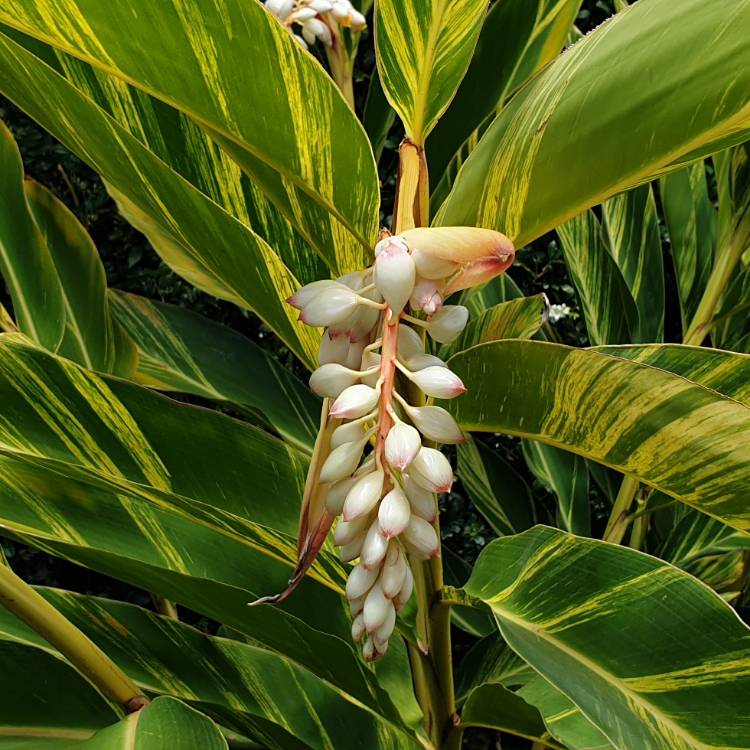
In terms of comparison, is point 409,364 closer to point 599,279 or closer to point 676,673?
point 676,673

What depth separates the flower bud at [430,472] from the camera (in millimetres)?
346

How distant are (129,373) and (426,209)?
1.71 feet

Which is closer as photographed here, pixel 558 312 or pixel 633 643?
pixel 633 643

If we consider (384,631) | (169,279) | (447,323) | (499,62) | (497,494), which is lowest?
(384,631)

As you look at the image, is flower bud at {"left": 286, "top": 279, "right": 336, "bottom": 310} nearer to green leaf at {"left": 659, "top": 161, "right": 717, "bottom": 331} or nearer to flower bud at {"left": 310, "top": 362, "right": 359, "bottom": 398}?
flower bud at {"left": 310, "top": 362, "right": 359, "bottom": 398}

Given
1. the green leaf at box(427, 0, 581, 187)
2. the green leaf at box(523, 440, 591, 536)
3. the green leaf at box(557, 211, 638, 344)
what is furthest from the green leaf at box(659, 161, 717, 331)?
the green leaf at box(427, 0, 581, 187)

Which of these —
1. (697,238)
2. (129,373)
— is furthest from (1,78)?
(697,238)

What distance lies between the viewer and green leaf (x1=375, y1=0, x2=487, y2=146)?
0.44 m

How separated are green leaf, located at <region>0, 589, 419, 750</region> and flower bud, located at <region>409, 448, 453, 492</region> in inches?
14.4

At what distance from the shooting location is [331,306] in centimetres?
35

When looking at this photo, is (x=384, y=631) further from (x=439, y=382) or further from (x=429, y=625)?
(x=429, y=625)

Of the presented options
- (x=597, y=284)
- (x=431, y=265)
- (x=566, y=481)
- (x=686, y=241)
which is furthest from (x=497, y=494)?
(x=431, y=265)

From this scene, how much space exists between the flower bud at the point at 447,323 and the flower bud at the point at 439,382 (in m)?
0.02

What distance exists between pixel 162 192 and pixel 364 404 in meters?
0.27
